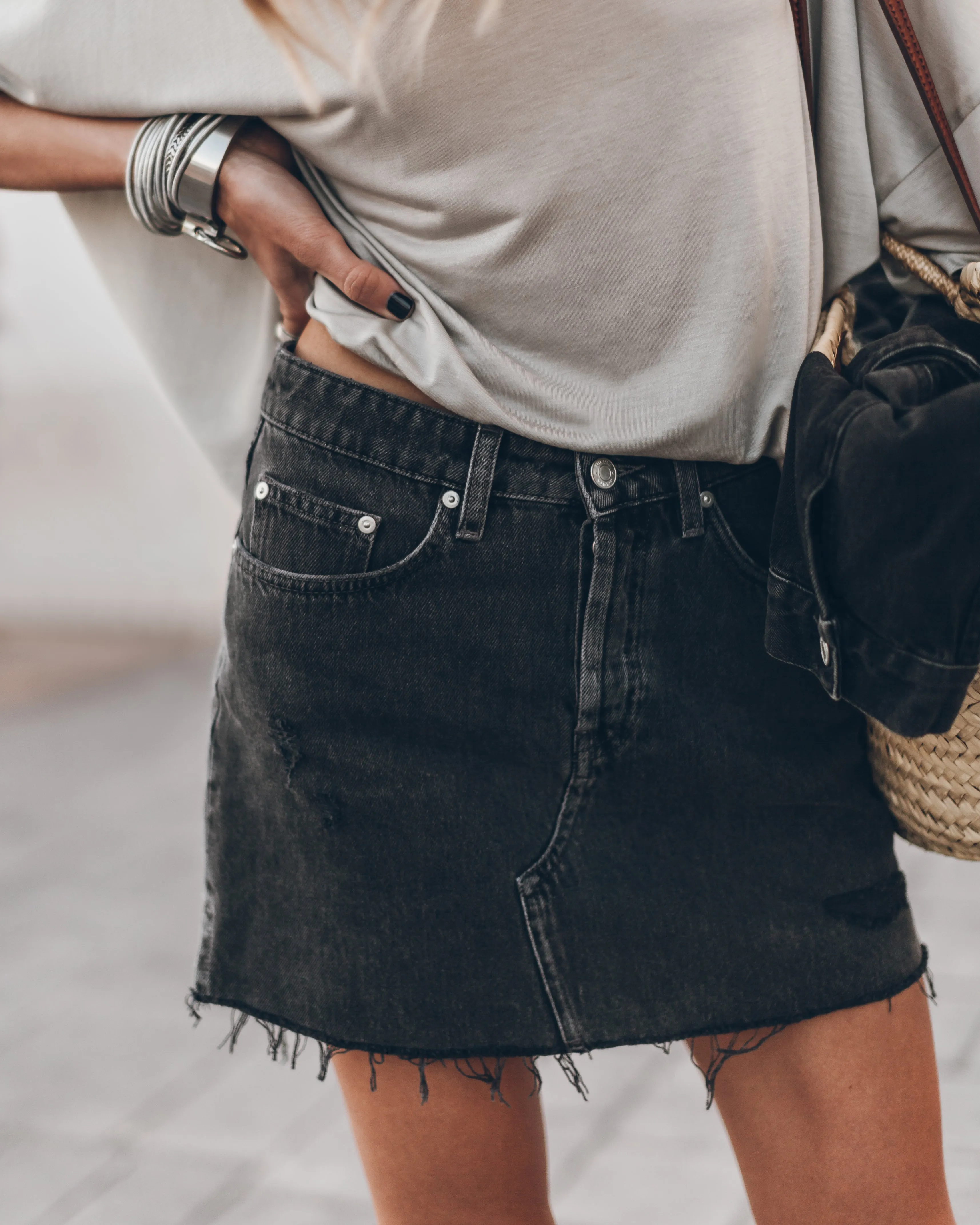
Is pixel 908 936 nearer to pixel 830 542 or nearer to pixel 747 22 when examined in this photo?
pixel 830 542

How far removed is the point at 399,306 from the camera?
2.80 ft

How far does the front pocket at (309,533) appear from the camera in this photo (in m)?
0.84

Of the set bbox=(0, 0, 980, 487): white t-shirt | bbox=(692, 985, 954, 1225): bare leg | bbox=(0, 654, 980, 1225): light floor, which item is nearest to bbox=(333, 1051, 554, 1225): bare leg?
bbox=(692, 985, 954, 1225): bare leg

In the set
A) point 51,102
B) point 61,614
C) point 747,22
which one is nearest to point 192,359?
point 51,102

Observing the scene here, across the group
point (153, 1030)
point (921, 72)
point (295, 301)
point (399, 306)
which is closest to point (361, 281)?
point (399, 306)

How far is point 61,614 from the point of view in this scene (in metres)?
5.20

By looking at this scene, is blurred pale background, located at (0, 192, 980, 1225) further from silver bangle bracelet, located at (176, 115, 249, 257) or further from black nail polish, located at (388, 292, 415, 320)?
black nail polish, located at (388, 292, 415, 320)

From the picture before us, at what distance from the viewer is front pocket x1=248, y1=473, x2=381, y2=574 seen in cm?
84

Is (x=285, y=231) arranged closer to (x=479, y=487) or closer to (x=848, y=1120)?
(x=479, y=487)

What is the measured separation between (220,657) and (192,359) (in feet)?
0.97

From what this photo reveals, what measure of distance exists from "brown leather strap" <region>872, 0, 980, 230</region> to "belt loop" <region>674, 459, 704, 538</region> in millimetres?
228

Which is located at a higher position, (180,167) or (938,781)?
(180,167)

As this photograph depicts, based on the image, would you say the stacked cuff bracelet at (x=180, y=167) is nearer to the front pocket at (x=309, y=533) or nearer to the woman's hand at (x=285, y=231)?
the woman's hand at (x=285, y=231)

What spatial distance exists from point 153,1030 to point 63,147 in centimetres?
174
